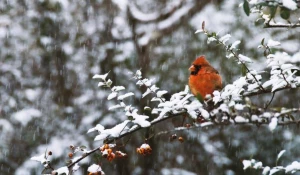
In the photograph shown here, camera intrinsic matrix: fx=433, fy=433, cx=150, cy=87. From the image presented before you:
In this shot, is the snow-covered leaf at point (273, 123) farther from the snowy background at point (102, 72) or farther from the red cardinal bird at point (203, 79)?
the snowy background at point (102, 72)

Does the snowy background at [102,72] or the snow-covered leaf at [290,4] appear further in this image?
the snowy background at [102,72]

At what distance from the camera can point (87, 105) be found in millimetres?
5812

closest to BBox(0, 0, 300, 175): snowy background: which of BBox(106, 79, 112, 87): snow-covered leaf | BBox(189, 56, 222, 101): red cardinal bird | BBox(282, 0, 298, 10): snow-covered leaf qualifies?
BBox(189, 56, 222, 101): red cardinal bird

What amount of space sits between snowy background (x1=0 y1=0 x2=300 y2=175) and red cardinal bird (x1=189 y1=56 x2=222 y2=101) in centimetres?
297

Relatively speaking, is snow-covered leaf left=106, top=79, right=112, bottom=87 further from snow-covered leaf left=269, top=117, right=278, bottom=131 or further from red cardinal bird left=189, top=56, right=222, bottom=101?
snow-covered leaf left=269, top=117, right=278, bottom=131

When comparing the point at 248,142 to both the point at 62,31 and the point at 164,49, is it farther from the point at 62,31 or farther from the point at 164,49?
the point at 62,31

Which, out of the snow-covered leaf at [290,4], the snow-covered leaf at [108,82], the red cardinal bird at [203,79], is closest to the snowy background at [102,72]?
the red cardinal bird at [203,79]

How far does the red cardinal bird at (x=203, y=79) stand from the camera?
2086mm

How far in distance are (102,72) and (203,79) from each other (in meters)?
3.75

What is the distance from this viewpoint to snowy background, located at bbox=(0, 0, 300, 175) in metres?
5.35

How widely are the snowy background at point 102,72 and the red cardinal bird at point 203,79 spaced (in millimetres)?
2965

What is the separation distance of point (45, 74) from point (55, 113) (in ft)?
1.86

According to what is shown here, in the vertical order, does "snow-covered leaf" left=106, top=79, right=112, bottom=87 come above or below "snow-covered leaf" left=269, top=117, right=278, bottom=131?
above

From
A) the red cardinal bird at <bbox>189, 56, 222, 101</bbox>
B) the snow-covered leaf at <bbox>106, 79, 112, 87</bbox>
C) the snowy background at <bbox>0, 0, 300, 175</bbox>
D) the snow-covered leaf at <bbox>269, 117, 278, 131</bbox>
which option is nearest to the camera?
the snow-covered leaf at <bbox>269, 117, 278, 131</bbox>
